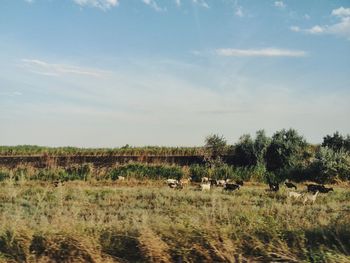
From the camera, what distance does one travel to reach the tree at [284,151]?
31000 mm

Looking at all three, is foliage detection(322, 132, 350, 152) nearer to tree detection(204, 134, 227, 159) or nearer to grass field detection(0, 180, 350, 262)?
tree detection(204, 134, 227, 159)

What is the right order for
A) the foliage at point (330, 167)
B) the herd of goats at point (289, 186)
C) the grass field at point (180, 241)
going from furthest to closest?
1. the foliage at point (330, 167)
2. the herd of goats at point (289, 186)
3. the grass field at point (180, 241)

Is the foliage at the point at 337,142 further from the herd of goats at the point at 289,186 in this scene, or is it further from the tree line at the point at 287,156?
the herd of goats at the point at 289,186

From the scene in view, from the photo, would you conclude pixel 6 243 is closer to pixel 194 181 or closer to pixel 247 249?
pixel 247 249

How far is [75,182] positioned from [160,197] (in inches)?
314

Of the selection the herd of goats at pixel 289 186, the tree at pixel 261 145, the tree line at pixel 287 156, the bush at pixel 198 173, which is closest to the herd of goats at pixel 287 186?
the herd of goats at pixel 289 186

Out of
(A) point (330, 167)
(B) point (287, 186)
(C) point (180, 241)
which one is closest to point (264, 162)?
(A) point (330, 167)

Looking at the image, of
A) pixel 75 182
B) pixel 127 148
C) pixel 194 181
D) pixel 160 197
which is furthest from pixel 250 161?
pixel 127 148

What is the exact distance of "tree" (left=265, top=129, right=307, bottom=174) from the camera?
102 ft

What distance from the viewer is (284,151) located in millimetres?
31203

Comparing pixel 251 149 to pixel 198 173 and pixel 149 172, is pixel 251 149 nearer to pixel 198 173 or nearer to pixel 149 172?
pixel 198 173

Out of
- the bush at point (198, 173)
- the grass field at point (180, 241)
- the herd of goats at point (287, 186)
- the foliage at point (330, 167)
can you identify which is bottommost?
the grass field at point (180, 241)

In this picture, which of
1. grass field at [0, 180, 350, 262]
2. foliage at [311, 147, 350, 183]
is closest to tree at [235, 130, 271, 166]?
foliage at [311, 147, 350, 183]

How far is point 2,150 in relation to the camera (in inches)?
2219
